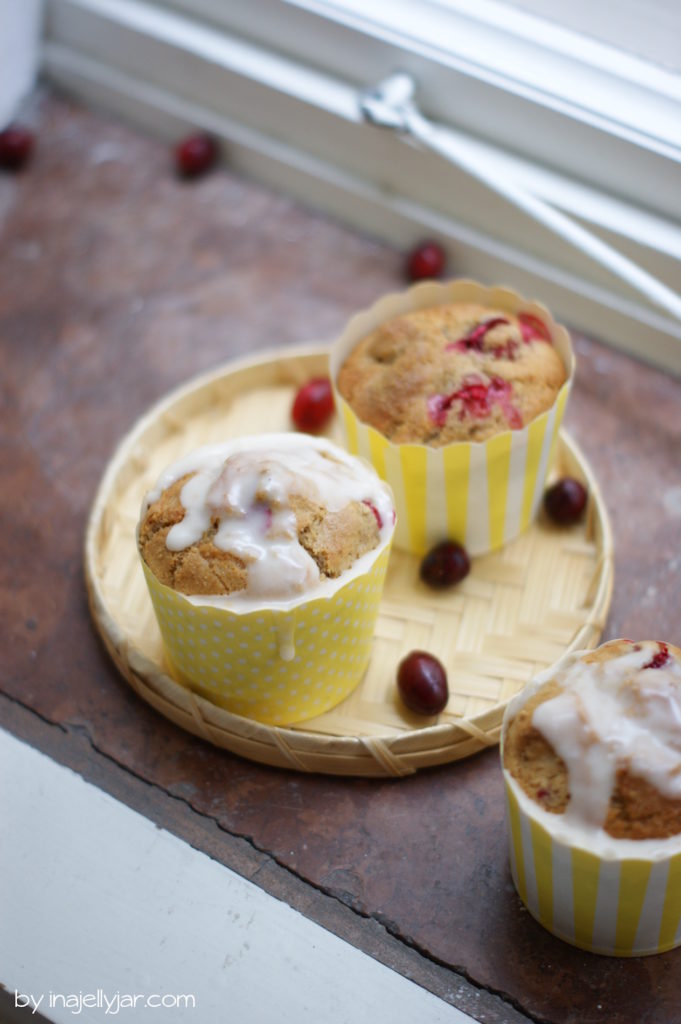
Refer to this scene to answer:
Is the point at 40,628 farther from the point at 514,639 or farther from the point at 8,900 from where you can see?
the point at 514,639

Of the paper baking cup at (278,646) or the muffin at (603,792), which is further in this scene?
the paper baking cup at (278,646)

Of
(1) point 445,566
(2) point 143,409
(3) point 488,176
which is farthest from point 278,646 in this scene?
(3) point 488,176

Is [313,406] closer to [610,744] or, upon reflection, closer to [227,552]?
[227,552]

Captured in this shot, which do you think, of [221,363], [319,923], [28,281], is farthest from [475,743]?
[28,281]

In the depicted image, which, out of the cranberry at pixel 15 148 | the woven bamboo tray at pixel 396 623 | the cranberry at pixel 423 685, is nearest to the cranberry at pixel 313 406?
the woven bamboo tray at pixel 396 623

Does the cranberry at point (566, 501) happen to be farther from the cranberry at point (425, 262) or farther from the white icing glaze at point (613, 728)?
the cranberry at point (425, 262)

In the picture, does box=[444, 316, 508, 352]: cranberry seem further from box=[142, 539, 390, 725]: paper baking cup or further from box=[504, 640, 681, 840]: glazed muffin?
box=[504, 640, 681, 840]: glazed muffin
